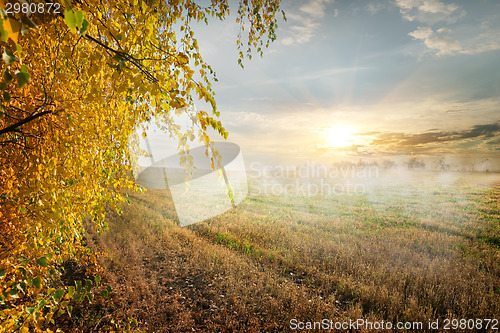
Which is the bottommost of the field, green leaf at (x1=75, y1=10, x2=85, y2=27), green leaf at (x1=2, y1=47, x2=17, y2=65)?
the field

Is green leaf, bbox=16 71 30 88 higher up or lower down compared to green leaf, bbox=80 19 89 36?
lower down

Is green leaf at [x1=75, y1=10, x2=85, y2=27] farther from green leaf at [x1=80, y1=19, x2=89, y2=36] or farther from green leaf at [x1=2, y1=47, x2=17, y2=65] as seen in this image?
green leaf at [x1=2, y1=47, x2=17, y2=65]

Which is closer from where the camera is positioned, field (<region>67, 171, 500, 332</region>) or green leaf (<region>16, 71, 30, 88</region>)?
green leaf (<region>16, 71, 30, 88</region>)

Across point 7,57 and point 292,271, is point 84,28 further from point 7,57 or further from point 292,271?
point 292,271

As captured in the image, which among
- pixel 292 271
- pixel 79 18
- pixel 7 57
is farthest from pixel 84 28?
pixel 292 271

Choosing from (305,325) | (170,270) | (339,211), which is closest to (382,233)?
(339,211)

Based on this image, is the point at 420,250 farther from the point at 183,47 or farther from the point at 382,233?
the point at 183,47

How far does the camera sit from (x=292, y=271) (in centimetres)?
749

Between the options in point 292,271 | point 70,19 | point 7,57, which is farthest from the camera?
point 292,271

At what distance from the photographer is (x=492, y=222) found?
11.4 m

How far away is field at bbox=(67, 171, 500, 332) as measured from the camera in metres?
5.25

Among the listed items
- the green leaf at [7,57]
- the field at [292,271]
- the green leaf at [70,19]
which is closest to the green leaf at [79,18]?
the green leaf at [70,19]

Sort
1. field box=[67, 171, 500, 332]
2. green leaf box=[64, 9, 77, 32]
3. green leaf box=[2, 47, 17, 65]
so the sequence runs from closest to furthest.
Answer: green leaf box=[2, 47, 17, 65]
green leaf box=[64, 9, 77, 32]
field box=[67, 171, 500, 332]

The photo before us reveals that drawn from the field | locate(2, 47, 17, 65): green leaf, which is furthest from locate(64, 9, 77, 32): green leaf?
the field
